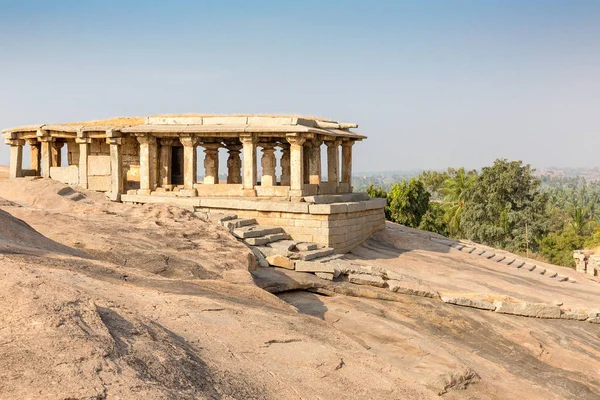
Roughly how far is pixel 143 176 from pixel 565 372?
492 inches

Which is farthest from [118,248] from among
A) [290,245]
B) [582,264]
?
[582,264]

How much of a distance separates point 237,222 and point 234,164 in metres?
7.31

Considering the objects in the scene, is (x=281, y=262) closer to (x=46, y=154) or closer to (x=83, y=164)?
(x=83, y=164)

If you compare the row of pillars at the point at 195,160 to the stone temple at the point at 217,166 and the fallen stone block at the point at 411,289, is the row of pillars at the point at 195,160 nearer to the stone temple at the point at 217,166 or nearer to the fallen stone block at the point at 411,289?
the stone temple at the point at 217,166

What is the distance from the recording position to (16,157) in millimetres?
17453

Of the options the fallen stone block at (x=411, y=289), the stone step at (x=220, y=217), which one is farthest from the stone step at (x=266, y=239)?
the fallen stone block at (x=411, y=289)

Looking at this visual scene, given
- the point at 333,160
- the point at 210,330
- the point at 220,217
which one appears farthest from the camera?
the point at 333,160

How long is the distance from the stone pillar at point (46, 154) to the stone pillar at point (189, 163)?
5.38m

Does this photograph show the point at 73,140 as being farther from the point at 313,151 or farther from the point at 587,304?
the point at 587,304

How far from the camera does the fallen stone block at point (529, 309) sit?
1038cm

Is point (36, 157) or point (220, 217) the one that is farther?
point (36, 157)

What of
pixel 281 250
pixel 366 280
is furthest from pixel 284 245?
pixel 366 280

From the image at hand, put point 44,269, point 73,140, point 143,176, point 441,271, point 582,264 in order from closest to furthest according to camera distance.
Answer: point 44,269 < point 441,271 < point 143,176 < point 73,140 < point 582,264

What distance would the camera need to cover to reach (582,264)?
72.0 ft
